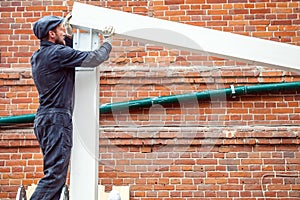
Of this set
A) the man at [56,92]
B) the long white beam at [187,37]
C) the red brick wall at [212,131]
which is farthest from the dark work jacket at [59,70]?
the red brick wall at [212,131]

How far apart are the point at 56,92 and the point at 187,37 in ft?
2.23

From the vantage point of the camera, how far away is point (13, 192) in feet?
15.2

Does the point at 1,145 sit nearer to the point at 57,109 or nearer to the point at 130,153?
the point at 130,153

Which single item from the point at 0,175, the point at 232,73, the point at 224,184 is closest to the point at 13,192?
the point at 0,175

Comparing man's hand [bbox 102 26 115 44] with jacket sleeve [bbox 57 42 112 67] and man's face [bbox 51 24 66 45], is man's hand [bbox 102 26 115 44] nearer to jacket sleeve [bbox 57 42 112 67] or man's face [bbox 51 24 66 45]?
jacket sleeve [bbox 57 42 112 67]

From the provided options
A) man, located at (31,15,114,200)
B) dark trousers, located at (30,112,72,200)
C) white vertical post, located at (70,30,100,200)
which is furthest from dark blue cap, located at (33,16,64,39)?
dark trousers, located at (30,112,72,200)

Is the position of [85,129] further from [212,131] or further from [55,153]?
[212,131]

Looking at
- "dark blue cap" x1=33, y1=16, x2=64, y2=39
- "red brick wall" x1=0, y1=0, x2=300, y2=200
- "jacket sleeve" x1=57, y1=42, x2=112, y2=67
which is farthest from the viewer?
"red brick wall" x1=0, y1=0, x2=300, y2=200

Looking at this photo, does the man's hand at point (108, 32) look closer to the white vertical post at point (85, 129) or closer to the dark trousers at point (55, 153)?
the white vertical post at point (85, 129)

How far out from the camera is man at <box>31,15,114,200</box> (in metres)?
2.34

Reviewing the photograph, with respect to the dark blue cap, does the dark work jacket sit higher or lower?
lower

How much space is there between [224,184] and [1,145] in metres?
2.04

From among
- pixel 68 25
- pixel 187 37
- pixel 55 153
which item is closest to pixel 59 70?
pixel 68 25

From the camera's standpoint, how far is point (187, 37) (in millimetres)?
2494
